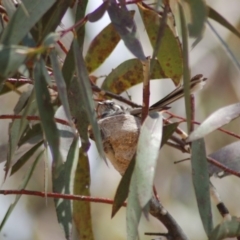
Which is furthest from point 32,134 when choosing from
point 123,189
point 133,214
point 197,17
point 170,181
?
point 170,181

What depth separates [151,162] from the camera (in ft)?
3.09

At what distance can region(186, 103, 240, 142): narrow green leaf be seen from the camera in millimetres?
913

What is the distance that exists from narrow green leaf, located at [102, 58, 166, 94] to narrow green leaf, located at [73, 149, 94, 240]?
0.20m

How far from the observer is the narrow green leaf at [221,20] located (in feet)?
3.02

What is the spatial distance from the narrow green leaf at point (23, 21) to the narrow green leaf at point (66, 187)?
0.26m

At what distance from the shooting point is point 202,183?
106cm

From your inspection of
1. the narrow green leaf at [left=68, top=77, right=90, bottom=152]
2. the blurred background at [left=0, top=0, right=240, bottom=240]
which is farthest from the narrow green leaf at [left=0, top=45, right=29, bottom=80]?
the blurred background at [left=0, top=0, right=240, bottom=240]

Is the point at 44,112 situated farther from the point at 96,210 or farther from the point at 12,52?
the point at 96,210

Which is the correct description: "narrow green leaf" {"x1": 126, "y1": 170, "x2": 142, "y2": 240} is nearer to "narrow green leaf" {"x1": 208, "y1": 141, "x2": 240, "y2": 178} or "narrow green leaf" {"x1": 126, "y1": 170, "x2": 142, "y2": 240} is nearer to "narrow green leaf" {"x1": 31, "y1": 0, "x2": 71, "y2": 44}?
"narrow green leaf" {"x1": 31, "y1": 0, "x2": 71, "y2": 44}

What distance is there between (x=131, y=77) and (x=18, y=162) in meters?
0.30

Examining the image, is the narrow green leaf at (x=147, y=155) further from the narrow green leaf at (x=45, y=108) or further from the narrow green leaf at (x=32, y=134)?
the narrow green leaf at (x=32, y=134)

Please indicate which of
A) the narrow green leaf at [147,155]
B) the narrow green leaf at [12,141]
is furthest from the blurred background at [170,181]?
the narrow green leaf at [147,155]

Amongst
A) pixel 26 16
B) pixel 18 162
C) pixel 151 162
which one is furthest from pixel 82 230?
pixel 26 16

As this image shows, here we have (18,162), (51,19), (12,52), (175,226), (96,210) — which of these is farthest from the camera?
(96,210)
